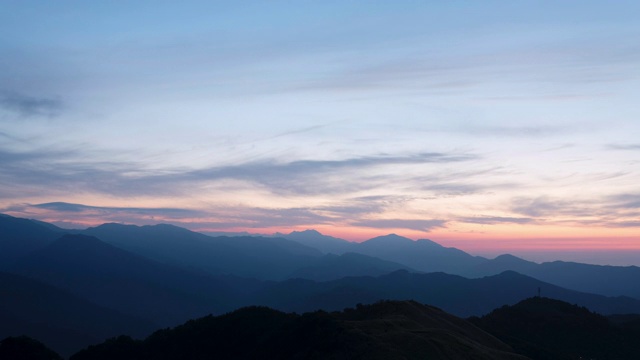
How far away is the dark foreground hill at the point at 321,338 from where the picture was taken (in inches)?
1318

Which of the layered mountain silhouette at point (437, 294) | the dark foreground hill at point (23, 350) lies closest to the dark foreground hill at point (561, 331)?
the dark foreground hill at point (23, 350)

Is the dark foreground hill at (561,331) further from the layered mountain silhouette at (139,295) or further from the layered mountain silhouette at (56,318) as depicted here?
the layered mountain silhouette at (139,295)

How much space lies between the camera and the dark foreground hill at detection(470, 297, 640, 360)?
56.2m

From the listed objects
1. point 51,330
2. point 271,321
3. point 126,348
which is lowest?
point 51,330

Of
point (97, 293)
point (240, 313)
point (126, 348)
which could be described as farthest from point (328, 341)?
point (97, 293)

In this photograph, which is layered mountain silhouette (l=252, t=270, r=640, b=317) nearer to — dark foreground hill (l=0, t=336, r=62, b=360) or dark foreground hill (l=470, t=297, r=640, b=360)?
dark foreground hill (l=470, t=297, r=640, b=360)

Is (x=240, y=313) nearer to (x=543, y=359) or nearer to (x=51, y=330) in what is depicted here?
(x=543, y=359)

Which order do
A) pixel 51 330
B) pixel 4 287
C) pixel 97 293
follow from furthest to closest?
pixel 97 293 < pixel 4 287 < pixel 51 330

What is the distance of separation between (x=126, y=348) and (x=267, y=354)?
1459 cm

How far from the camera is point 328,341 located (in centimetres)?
3444

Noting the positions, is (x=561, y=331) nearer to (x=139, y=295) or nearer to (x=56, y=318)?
(x=56, y=318)

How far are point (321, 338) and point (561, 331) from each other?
3953 centimetres

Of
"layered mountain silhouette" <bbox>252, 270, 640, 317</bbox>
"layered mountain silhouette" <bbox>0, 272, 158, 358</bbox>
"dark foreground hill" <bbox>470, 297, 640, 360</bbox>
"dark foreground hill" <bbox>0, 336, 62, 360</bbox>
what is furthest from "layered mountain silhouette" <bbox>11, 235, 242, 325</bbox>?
"dark foreground hill" <bbox>0, 336, 62, 360</bbox>

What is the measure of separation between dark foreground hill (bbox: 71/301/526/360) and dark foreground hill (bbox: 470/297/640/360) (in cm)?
1223
